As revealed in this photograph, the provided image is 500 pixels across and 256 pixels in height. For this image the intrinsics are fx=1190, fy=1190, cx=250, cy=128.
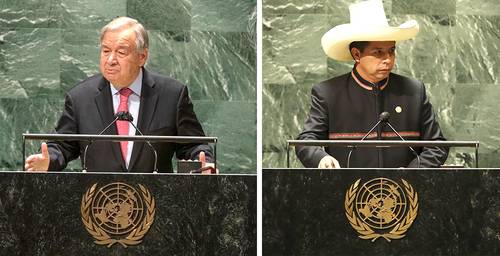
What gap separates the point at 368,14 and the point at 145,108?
1669mm

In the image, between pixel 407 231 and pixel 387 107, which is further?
pixel 387 107

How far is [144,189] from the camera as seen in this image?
236 inches

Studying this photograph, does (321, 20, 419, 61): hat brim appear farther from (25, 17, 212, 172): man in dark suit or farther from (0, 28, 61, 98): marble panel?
(0, 28, 61, 98): marble panel

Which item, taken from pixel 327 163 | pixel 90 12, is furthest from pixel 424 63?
pixel 327 163

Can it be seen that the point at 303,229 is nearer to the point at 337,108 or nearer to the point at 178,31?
the point at 337,108

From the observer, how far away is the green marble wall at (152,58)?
32.1ft

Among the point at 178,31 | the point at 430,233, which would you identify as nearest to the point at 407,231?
the point at 430,233

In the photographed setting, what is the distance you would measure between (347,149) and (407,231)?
1.85 m

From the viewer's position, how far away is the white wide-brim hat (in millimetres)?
7891

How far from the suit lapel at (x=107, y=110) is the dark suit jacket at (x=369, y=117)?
116cm

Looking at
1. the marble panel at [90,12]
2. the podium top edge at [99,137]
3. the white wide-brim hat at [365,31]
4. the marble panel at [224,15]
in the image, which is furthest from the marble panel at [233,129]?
the podium top edge at [99,137]

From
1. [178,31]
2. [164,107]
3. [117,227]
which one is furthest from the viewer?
[178,31]

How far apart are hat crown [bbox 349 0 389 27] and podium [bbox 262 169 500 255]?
216cm

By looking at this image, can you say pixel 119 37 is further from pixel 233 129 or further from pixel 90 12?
pixel 233 129
